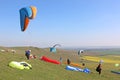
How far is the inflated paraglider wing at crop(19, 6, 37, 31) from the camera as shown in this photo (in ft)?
111

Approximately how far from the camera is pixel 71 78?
30953 mm

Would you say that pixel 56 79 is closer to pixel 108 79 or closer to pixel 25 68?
pixel 25 68

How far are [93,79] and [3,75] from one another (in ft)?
49.1

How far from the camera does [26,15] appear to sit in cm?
3391

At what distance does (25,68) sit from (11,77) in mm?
6347

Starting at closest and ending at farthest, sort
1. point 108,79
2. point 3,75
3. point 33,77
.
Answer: point 3,75 < point 33,77 < point 108,79

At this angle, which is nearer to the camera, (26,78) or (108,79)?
(26,78)

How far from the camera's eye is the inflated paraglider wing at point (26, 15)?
111 feet

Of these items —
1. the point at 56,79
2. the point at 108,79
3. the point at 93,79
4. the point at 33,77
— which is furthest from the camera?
the point at 108,79

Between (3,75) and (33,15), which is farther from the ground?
(33,15)

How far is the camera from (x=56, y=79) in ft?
92.6

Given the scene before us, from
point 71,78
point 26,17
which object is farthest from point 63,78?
point 26,17

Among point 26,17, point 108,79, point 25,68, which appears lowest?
point 108,79

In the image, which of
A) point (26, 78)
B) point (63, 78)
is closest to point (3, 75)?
point (26, 78)
